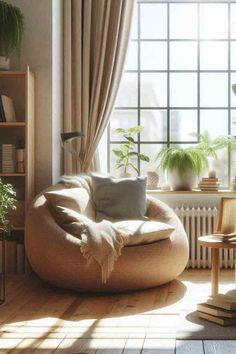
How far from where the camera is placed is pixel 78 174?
6.27 metres

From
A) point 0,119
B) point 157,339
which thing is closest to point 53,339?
point 157,339

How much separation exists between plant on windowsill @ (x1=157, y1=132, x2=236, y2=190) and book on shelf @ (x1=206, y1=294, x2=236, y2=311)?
2.37 meters

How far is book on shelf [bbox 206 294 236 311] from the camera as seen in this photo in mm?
4023

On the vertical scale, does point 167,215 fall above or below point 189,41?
below

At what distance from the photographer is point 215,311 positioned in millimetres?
4074

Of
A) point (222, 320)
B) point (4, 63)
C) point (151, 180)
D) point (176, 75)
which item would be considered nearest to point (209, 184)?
point (151, 180)

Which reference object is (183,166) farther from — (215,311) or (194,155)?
(215,311)

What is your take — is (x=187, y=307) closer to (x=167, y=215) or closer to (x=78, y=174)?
(x=167, y=215)

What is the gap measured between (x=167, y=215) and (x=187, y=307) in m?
1.28

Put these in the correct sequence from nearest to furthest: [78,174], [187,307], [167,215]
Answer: [187,307]
[167,215]
[78,174]

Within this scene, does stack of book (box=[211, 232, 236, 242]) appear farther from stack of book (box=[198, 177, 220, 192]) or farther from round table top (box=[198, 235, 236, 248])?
stack of book (box=[198, 177, 220, 192])

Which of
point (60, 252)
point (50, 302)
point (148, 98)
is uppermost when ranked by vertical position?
point (148, 98)

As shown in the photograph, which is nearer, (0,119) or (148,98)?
(0,119)

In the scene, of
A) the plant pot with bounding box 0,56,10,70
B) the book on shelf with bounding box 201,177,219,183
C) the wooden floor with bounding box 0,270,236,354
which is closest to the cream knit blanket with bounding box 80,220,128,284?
the wooden floor with bounding box 0,270,236,354
